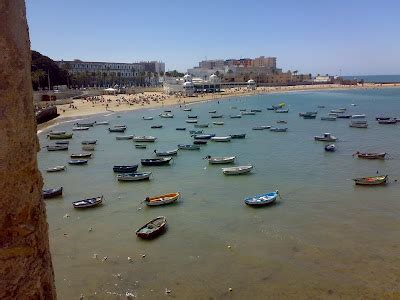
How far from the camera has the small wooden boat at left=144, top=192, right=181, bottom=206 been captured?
24.9m

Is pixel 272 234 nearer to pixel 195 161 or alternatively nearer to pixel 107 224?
pixel 107 224

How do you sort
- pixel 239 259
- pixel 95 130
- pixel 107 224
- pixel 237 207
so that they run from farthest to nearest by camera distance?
pixel 95 130 < pixel 237 207 < pixel 107 224 < pixel 239 259

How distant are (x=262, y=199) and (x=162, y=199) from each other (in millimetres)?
5953

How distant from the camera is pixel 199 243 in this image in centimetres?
1938

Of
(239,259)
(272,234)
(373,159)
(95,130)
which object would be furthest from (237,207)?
(95,130)

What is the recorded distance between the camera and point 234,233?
20.6 m

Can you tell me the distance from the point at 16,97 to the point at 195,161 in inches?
1374

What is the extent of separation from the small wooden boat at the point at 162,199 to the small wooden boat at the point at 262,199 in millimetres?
4329

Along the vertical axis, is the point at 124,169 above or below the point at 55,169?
above

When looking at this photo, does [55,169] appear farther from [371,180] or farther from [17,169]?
[17,169]

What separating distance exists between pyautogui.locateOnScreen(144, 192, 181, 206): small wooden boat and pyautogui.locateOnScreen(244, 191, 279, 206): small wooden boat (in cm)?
433

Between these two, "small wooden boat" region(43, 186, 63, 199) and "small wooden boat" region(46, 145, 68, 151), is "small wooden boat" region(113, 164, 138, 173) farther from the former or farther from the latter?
"small wooden boat" region(46, 145, 68, 151)

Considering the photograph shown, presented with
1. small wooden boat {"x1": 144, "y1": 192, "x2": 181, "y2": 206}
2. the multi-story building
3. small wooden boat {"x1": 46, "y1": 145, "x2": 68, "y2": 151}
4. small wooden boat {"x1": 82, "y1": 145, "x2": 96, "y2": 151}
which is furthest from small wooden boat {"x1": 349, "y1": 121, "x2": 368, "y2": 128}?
the multi-story building

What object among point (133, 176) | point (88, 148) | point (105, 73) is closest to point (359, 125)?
point (88, 148)
